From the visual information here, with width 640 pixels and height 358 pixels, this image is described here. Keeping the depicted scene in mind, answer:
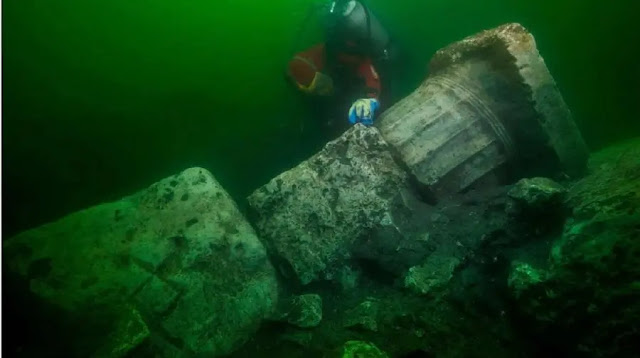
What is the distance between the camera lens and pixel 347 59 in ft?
15.3

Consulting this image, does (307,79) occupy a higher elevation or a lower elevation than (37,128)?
lower

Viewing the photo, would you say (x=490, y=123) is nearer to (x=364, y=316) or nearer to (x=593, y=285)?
(x=593, y=285)

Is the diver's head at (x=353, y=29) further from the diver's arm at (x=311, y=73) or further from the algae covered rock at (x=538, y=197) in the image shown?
the algae covered rock at (x=538, y=197)

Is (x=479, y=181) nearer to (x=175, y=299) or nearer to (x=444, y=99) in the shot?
(x=444, y=99)

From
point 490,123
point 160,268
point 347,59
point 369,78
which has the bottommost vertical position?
point 490,123

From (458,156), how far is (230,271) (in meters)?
2.40

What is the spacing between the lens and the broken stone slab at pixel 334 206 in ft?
10.2

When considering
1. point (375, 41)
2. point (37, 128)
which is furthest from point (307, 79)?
point (37, 128)

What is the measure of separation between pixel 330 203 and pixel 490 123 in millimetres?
1803

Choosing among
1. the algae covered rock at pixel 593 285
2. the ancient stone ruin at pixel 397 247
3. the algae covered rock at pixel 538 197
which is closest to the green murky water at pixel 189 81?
the ancient stone ruin at pixel 397 247

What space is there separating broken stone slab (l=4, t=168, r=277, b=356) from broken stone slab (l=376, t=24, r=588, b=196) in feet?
6.07

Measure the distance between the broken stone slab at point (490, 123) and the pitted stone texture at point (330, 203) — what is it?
348 millimetres

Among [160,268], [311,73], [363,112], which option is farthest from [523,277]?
[311,73]

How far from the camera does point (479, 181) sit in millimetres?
3441
